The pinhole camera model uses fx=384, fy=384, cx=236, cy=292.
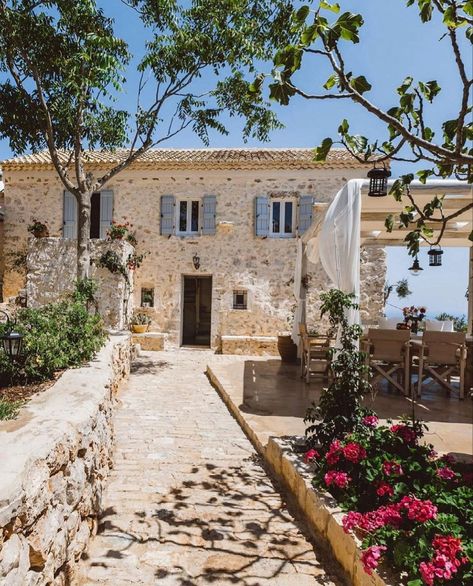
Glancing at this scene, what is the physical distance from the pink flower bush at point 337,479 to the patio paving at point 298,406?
4.72 ft

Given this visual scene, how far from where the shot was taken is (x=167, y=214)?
11656 millimetres

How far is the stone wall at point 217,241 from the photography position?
11391 millimetres

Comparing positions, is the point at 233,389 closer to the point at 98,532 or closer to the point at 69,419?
the point at 98,532

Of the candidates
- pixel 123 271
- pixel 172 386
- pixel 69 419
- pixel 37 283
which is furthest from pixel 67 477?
pixel 37 283

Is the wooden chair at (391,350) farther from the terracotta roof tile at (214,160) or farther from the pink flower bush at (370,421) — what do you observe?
the terracotta roof tile at (214,160)

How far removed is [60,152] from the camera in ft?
41.9

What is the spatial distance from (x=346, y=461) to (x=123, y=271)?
28.8ft

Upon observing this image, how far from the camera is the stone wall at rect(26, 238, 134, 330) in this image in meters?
10.6

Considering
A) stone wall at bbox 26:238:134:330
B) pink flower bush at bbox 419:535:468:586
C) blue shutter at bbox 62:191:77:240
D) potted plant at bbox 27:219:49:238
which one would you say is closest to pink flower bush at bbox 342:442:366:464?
pink flower bush at bbox 419:535:468:586

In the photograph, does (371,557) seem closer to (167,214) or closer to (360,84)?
(360,84)

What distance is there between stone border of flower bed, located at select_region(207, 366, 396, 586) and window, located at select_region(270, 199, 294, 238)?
327 inches

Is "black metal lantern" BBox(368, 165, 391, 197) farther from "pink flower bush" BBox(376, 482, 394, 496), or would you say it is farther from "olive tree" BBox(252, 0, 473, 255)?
"pink flower bush" BBox(376, 482, 394, 496)

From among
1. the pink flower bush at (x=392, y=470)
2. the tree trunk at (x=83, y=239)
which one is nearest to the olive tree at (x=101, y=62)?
the tree trunk at (x=83, y=239)

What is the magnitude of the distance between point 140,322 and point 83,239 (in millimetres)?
4430
